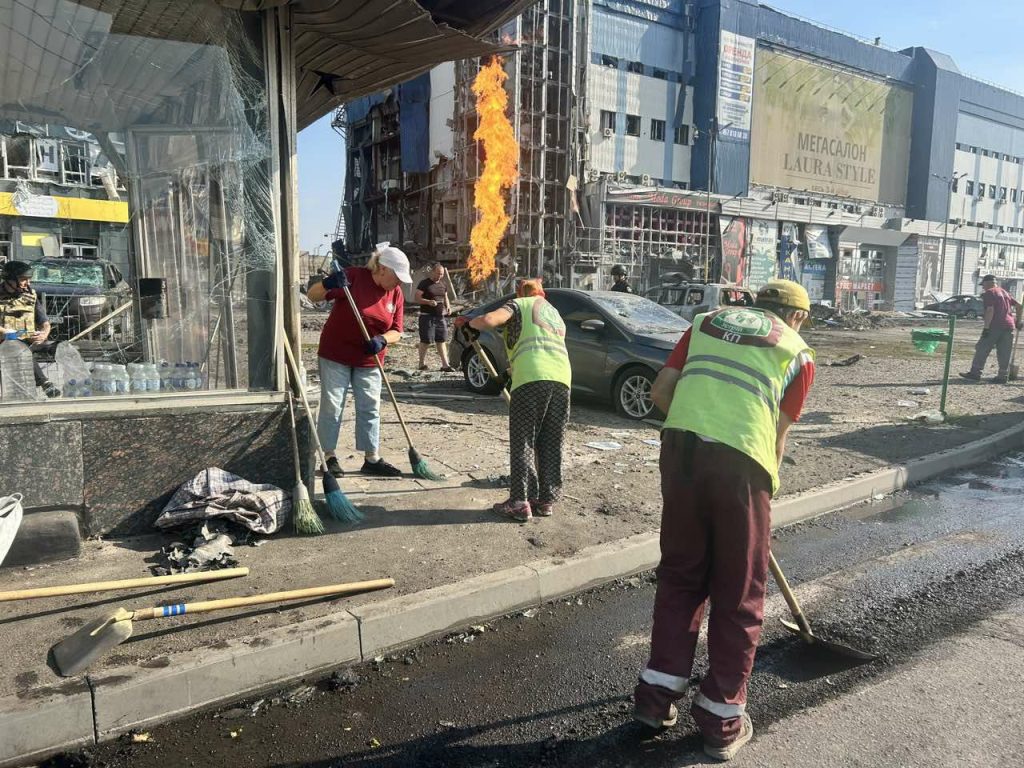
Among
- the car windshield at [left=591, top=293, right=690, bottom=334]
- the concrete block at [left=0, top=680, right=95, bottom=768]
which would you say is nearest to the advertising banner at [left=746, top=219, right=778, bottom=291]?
the car windshield at [left=591, top=293, right=690, bottom=334]

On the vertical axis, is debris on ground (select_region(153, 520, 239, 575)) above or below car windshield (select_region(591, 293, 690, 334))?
below

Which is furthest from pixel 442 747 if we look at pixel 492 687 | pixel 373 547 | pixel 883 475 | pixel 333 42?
pixel 883 475

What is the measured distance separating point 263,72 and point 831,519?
532 centimetres

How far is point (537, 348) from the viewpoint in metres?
5.09

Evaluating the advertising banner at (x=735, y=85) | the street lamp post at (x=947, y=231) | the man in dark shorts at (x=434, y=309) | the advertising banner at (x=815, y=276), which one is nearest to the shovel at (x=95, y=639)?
the man in dark shorts at (x=434, y=309)

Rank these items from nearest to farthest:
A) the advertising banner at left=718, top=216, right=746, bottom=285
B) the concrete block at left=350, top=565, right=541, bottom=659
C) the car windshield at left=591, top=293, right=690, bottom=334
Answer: the concrete block at left=350, top=565, right=541, bottom=659
the car windshield at left=591, top=293, right=690, bottom=334
the advertising banner at left=718, top=216, right=746, bottom=285

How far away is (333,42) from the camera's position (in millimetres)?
5297

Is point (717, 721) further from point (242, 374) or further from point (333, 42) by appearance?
point (333, 42)

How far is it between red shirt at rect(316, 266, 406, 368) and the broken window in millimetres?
591

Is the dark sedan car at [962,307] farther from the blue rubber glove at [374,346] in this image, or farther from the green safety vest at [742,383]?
the green safety vest at [742,383]

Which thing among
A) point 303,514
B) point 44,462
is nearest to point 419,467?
point 303,514

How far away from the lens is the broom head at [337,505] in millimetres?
4824

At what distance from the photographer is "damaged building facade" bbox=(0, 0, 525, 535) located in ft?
14.6

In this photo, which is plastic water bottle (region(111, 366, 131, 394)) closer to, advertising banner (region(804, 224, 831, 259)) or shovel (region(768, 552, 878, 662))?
shovel (region(768, 552, 878, 662))
